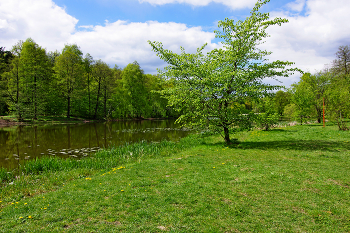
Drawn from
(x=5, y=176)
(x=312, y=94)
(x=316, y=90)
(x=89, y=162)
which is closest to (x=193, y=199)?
(x=89, y=162)

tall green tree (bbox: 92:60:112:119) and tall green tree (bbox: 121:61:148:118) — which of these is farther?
tall green tree (bbox: 121:61:148:118)

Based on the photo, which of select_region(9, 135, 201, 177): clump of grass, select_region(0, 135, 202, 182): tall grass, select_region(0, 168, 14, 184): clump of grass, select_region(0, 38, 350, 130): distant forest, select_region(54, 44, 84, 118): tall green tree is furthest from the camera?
select_region(54, 44, 84, 118): tall green tree

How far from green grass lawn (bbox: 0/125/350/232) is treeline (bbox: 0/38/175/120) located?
127 ft

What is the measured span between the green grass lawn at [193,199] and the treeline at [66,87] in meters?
38.7

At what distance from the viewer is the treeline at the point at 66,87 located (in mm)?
38469

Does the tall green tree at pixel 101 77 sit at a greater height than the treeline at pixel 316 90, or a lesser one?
greater

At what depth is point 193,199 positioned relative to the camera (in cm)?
570

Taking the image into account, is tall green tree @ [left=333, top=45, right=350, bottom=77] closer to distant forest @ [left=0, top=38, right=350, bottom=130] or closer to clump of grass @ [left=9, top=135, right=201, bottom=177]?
distant forest @ [left=0, top=38, right=350, bottom=130]

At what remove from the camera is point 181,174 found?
8.19 metres

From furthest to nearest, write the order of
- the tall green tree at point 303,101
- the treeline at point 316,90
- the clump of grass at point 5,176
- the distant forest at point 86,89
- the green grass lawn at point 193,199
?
the distant forest at point 86,89
the tall green tree at point 303,101
the treeline at point 316,90
the clump of grass at point 5,176
the green grass lawn at point 193,199

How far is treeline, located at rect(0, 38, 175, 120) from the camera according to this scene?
38469 mm

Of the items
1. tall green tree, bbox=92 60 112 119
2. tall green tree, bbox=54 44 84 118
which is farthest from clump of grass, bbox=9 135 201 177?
tall green tree, bbox=92 60 112 119

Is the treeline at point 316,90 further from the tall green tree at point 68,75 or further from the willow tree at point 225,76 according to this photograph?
the tall green tree at point 68,75

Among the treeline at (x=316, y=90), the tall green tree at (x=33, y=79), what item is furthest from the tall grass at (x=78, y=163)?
the tall green tree at (x=33, y=79)
